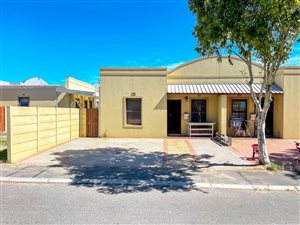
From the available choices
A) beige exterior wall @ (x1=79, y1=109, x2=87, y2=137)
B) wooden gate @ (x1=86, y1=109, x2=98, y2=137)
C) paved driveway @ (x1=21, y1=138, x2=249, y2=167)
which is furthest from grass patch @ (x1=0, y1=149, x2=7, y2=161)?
wooden gate @ (x1=86, y1=109, x2=98, y2=137)

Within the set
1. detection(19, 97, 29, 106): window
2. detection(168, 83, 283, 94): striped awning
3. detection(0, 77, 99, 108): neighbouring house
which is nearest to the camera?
detection(168, 83, 283, 94): striped awning

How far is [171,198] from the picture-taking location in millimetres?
4602

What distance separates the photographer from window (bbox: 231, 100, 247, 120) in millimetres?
13883

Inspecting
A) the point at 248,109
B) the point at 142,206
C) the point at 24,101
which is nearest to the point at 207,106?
the point at 248,109

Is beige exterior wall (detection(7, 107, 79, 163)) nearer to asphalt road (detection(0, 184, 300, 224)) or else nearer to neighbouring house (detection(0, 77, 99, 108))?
asphalt road (detection(0, 184, 300, 224))

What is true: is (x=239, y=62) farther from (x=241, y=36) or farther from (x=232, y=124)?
(x=241, y=36)

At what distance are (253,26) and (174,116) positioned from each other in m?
9.32

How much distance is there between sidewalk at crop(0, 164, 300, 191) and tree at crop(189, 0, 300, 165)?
2.92 m

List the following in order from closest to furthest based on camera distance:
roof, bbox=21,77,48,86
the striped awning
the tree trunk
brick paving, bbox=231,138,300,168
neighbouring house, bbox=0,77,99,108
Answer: the tree trunk
brick paving, bbox=231,138,300,168
the striped awning
neighbouring house, bbox=0,77,99,108
roof, bbox=21,77,48,86

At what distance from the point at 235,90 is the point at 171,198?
10119mm

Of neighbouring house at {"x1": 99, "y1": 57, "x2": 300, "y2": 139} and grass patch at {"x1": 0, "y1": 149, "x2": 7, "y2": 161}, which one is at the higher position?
neighbouring house at {"x1": 99, "y1": 57, "x2": 300, "y2": 139}

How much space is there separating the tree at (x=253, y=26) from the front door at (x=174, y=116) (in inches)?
310

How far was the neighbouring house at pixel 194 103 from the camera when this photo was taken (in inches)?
493

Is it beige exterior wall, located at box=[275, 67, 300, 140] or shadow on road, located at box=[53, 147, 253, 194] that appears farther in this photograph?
beige exterior wall, located at box=[275, 67, 300, 140]
